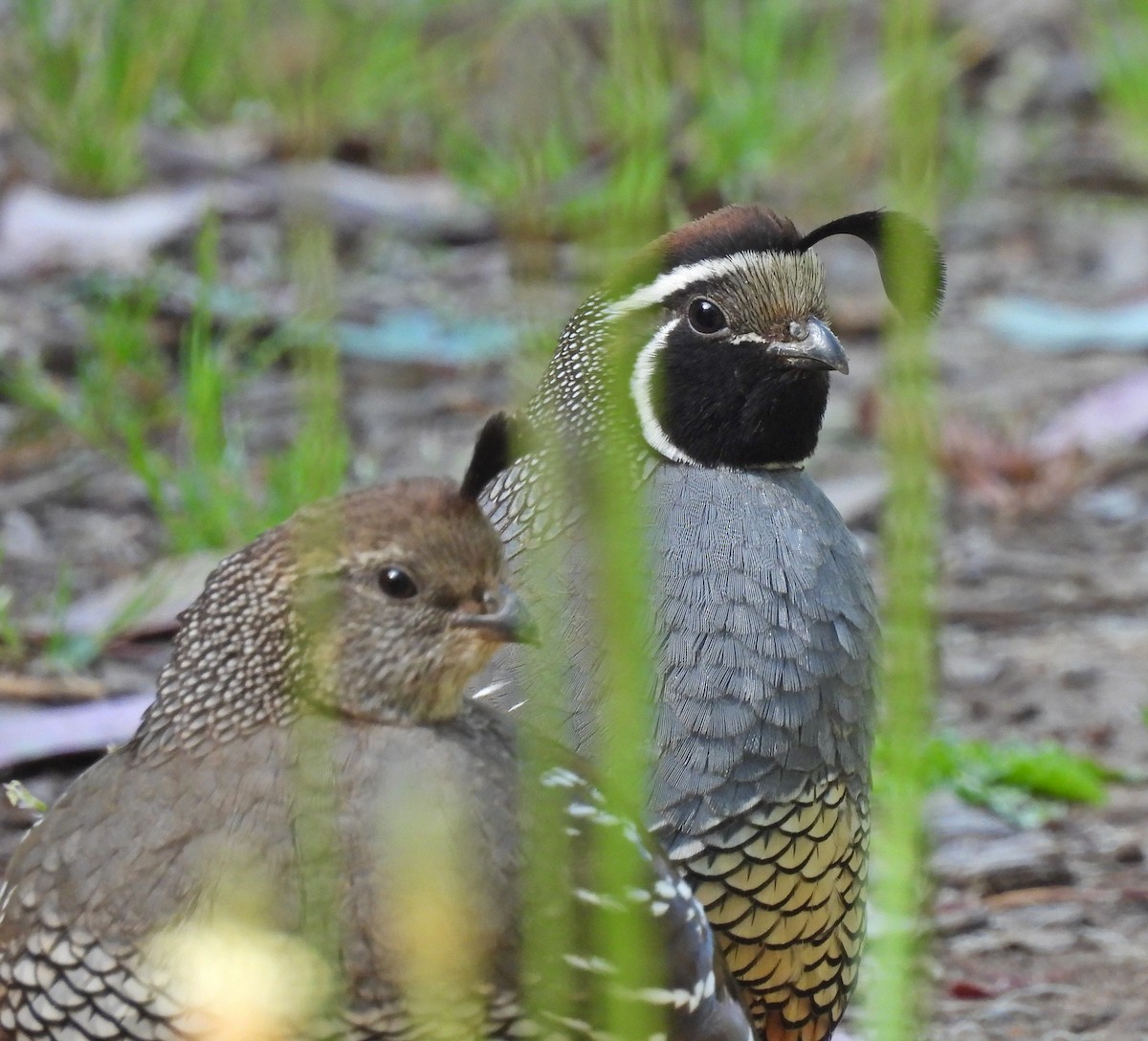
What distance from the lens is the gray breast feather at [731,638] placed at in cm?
267

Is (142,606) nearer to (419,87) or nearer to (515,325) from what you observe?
(515,325)

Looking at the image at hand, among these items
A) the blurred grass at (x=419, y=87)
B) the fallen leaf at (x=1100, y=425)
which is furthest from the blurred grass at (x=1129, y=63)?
the fallen leaf at (x=1100, y=425)

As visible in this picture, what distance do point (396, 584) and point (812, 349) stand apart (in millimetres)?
839

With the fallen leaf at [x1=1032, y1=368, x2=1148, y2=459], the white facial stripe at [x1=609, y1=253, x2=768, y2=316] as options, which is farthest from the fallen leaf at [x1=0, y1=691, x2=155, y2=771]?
the fallen leaf at [x1=1032, y1=368, x2=1148, y2=459]

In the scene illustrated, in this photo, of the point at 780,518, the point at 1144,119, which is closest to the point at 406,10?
the point at 1144,119

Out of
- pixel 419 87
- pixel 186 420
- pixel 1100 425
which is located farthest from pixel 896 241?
pixel 419 87

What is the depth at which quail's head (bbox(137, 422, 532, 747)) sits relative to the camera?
91.1 inches

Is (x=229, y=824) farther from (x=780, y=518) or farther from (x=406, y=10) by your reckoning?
(x=406, y=10)

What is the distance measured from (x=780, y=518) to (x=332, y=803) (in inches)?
34.5

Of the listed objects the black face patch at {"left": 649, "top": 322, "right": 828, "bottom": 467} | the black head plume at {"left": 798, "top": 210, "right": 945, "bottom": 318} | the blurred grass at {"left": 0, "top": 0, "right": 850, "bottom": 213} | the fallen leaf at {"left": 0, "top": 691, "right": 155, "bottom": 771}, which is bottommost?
the fallen leaf at {"left": 0, "top": 691, "right": 155, "bottom": 771}

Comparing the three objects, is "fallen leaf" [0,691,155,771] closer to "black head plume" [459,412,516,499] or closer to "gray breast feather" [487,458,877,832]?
"gray breast feather" [487,458,877,832]

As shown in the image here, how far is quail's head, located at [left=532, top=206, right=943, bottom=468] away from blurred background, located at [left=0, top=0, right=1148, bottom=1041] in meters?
0.15

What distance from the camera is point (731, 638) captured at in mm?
2746

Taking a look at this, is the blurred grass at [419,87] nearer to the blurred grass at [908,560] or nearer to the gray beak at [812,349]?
the gray beak at [812,349]
